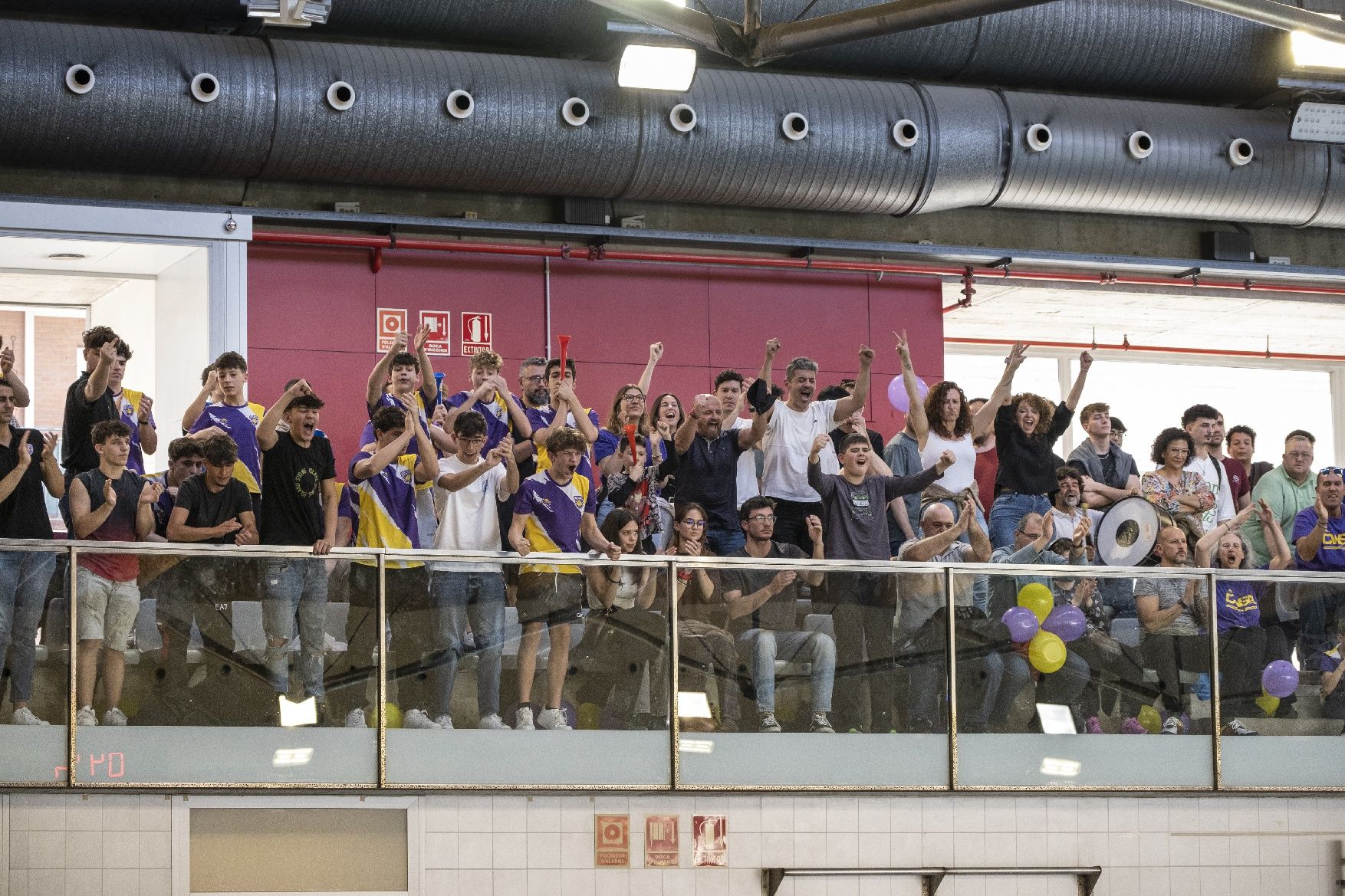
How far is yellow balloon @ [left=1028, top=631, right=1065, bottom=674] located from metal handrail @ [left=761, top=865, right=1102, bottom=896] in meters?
1.17

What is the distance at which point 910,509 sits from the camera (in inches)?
418

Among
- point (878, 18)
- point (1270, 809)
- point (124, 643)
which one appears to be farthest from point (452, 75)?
point (1270, 809)

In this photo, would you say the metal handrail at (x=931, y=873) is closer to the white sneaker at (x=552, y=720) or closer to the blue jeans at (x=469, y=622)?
the white sneaker at (x=552, y=720)

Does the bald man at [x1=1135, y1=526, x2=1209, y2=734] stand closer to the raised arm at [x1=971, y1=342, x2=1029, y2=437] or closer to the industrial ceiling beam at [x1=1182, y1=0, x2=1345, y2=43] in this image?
the raised arm at [x1=971, y1=342, x2=1029, y2=437]

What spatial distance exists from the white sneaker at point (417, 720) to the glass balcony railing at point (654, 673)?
0.01 meters

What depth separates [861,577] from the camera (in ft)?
30.2

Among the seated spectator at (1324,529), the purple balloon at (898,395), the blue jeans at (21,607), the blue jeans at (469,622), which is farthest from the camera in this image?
the purple balloon at (898,395)

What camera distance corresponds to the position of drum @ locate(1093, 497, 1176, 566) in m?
10.3

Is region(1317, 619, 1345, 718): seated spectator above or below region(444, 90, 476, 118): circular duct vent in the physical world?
below

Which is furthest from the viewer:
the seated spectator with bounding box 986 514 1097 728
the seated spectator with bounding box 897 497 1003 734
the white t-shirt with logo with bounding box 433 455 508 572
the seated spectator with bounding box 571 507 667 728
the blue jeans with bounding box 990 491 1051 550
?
the blue jeans with bounding box 990 491 1051 550

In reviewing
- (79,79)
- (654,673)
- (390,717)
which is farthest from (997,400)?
(79,79)

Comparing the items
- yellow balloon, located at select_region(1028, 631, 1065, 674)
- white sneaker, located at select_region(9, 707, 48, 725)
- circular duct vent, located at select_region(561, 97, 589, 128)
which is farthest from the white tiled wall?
circular duct vent, located at select_region(561, 97, 589, 128)

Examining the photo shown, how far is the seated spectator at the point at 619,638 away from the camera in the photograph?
8.82 meters

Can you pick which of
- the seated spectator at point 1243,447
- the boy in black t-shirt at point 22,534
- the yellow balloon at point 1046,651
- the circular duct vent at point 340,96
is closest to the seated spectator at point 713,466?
the yellow balloon at point 1046,651
